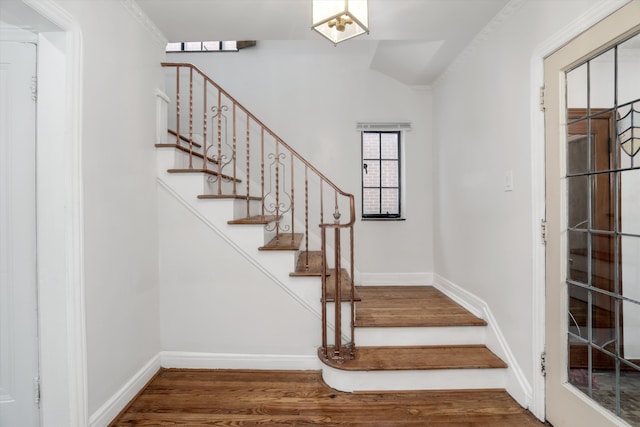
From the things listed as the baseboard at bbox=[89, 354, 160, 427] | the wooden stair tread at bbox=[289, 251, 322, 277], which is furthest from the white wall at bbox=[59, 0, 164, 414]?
the wooden stair tread at bbox=[289, 251, 322, 277]

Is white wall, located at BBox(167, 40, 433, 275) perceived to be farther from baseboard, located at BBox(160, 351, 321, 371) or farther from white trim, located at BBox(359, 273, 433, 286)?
baseboard, located at BBox(160, 351, 321, 371)

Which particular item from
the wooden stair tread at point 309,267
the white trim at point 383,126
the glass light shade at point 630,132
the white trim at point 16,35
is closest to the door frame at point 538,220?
the glass light shade at point 630,132

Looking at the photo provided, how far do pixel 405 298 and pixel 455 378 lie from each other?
41.4 inches

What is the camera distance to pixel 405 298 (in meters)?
3.27

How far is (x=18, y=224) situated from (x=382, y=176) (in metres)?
3.37

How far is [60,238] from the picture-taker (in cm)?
168

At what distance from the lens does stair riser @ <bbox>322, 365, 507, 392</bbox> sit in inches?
88.7

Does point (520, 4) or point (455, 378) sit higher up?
point (520, 4)

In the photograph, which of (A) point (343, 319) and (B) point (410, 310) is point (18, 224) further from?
(B) point (410, 310)

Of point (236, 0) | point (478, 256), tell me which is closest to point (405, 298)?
point (478, 256)

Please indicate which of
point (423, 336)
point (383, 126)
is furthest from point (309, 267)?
point (383, 126)

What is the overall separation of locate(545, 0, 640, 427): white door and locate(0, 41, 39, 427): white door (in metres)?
2.94

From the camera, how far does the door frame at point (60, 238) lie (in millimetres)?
1660

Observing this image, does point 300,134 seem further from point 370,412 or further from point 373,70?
point 370,412
